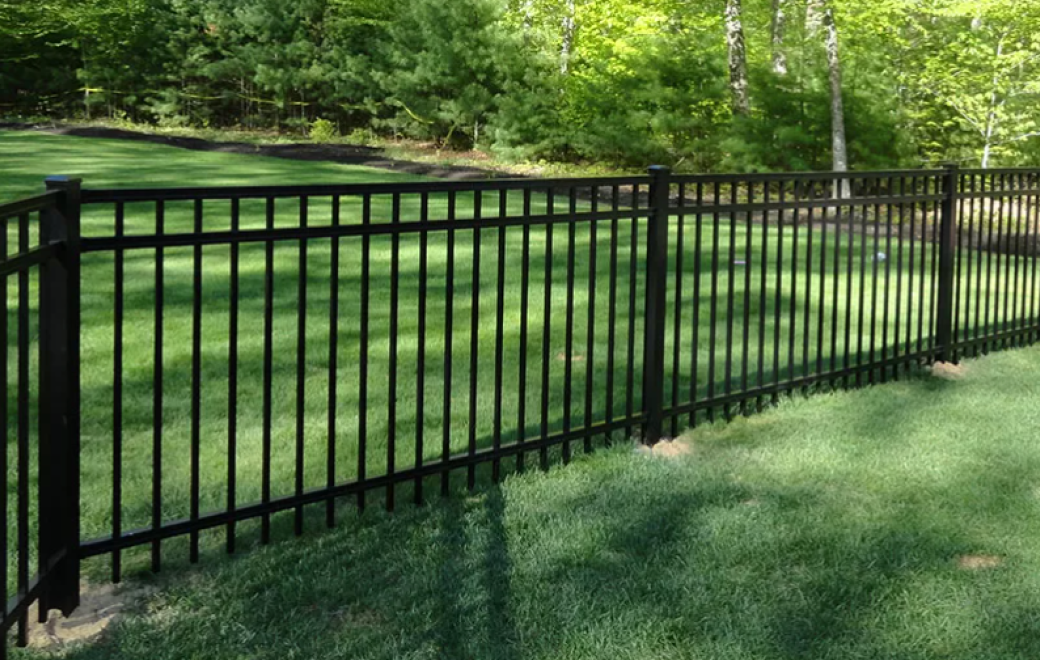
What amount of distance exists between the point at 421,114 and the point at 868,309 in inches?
702

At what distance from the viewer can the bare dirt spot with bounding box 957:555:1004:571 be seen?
425cm

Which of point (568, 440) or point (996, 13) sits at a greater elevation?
point (996, 13)

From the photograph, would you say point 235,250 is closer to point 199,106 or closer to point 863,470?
point 863,470

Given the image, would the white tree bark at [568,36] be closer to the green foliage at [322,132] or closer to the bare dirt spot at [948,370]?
the green foliage at [322,132]

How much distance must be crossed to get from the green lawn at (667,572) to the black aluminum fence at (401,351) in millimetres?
306

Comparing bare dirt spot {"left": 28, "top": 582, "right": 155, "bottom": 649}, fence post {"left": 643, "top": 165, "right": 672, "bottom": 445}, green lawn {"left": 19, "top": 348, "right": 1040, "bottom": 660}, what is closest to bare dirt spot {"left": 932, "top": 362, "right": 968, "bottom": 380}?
green lawn {"left": 19, "top": 348, "right": 1040, "bottom": 660}

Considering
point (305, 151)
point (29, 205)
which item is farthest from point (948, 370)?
point (305, 151)

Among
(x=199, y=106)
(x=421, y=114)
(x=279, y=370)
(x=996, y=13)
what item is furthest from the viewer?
(x=199, y=106)

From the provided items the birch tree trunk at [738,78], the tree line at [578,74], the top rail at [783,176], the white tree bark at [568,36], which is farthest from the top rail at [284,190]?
the white tree bark at [568,36]

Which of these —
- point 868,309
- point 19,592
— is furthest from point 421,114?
point 19,592

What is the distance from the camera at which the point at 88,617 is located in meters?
3.72

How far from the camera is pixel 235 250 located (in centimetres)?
412

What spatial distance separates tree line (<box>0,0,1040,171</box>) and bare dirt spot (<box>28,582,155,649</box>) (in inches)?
679

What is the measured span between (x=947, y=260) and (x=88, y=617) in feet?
19.5
